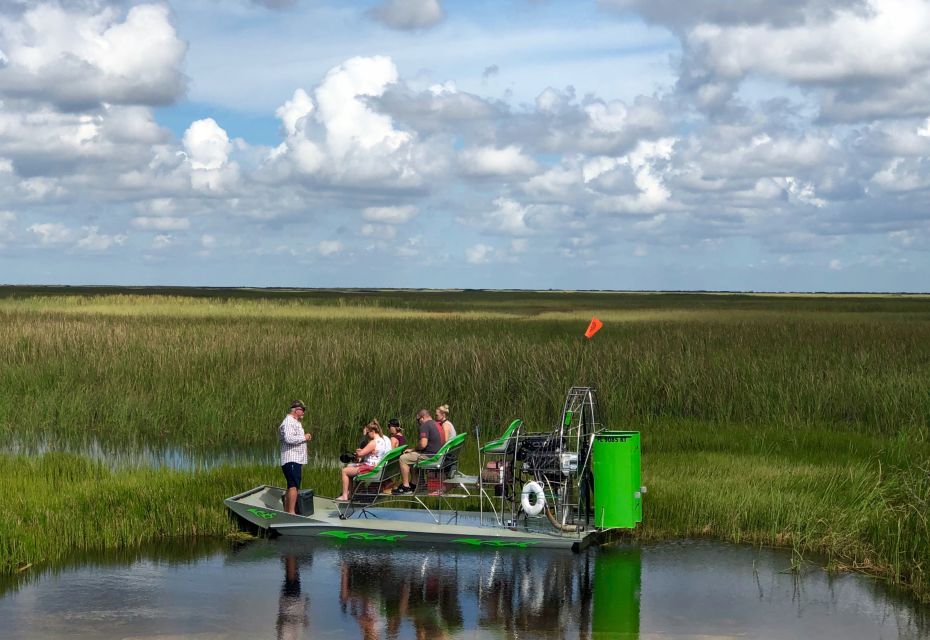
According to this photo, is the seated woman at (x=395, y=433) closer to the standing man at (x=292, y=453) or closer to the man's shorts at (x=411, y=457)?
the man's shorts at (x=411, y=457)

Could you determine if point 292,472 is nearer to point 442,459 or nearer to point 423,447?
point 423,447

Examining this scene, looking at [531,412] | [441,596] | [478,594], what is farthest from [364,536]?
Answer: [531,412]

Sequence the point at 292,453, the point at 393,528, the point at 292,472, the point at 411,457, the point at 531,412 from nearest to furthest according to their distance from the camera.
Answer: the point at 393,528 → the point at 292,472 → the point at 292,453 → the point at 411,457 → the point at 531,412

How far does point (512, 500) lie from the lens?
1359 centimetres

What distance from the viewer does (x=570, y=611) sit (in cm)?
1080

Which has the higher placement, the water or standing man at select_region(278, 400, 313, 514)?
standing man at select_region(278, 400, 313, 514)

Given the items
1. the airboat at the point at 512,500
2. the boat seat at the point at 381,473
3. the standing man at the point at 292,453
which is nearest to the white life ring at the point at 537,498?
the airboat at the point at 512,500

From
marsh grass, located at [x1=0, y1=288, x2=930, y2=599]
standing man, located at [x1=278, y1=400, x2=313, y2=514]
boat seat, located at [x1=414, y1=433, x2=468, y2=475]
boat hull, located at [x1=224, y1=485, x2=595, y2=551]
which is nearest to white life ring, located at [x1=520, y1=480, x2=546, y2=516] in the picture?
boat hull, located at [x1=224, y1=485, x2=595, y2=551]

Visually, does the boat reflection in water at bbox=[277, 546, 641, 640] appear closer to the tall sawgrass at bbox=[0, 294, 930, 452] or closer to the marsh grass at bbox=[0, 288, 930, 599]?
the marsh grass at bbox=[0, 288, 930, 599]

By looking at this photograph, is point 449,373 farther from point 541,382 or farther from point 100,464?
point 100,464

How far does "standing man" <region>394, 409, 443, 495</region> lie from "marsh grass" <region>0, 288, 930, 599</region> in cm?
273

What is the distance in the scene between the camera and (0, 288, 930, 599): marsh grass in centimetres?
1451

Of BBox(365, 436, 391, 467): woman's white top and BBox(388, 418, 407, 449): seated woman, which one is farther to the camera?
BBox(388, 418, 407, 449): seated woman

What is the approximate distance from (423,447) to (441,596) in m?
3.75
